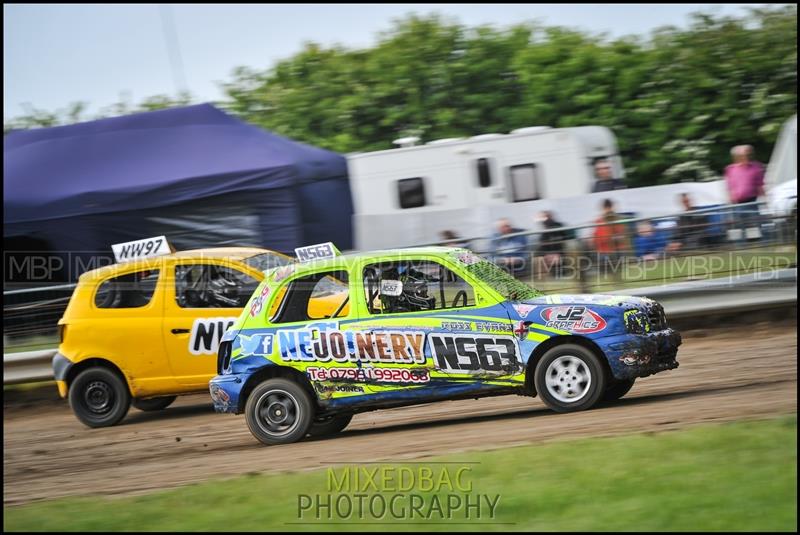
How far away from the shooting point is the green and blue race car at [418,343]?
9.11 metres

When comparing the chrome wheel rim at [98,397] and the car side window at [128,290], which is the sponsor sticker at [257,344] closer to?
the car side window at [128,290]

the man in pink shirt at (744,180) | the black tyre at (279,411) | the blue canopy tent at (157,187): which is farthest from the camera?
the blue canopy tent at (157,187)

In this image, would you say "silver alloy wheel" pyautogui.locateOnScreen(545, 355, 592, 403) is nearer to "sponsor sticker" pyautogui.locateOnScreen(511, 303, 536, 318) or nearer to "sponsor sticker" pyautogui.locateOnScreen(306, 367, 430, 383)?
"sponsor sticker" pyautogui.locateOnScreen(511, 303, 536, 318)

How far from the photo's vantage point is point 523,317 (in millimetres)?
9148

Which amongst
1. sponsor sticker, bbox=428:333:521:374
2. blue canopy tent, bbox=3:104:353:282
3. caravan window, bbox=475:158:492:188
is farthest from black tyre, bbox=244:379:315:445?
caravan window, bbox=475:158:492:188

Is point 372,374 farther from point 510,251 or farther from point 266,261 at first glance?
point 510,251

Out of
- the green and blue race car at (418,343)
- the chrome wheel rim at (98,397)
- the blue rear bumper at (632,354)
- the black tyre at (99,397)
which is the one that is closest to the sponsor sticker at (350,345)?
the green and blue race car at (418,343)

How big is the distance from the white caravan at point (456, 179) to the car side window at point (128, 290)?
777 cm

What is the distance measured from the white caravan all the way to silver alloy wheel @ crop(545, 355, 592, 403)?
10678 mm

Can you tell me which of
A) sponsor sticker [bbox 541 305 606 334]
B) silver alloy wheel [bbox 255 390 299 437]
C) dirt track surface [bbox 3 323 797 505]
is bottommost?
dirt track surface [bbox 3 323 797 505]

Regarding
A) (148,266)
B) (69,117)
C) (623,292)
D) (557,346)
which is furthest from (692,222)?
(69,117)

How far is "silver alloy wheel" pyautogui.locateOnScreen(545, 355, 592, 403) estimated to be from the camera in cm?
913

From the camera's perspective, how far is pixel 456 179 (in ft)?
66.8

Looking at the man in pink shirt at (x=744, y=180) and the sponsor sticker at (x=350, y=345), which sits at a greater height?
the man in pink shirt at (x=744, y=180)
